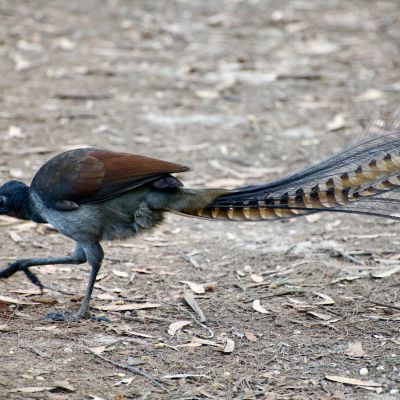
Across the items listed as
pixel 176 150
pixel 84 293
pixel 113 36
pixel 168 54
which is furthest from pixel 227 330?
pixel 113 36

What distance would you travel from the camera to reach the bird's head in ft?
19.5

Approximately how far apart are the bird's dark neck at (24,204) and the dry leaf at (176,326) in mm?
1135

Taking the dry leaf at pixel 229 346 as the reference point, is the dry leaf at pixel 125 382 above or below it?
above

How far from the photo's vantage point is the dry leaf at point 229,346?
5277 millimetres

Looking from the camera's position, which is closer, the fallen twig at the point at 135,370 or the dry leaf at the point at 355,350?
the fallen twig at the point at 135,370

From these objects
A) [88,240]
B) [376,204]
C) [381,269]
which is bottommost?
[381,269]

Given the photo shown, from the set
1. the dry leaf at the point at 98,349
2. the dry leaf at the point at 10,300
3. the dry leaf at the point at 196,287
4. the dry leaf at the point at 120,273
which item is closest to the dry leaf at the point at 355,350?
the dry leaf at the point at 196,287

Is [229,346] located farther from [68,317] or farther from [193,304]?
[68,317]

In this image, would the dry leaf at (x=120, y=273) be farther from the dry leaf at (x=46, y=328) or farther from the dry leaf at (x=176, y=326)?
the dry leaf at (x=46, y=328)

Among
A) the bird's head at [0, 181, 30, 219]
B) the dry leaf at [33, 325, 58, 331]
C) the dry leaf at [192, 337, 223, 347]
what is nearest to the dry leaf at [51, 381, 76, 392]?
the dry leaf at [33, 325, 58, 331]

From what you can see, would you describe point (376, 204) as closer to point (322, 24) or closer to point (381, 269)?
point (381, 269)

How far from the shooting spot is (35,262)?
584 cm

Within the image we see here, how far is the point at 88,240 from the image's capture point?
18.9 feet

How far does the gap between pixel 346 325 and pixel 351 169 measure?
1.02 m
